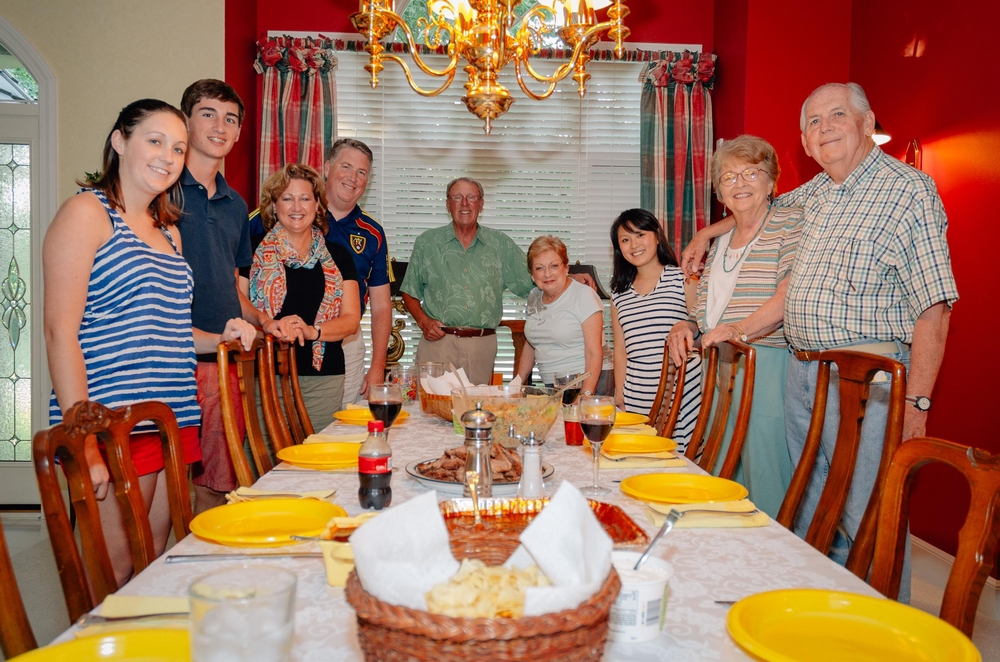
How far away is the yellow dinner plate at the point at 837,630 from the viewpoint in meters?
0.83

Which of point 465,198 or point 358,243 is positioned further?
point 465,198

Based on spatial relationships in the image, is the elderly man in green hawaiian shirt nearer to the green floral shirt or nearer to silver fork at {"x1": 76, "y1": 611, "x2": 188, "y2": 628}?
the green floral shirt

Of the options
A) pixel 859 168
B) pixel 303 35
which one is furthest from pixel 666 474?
pixel 303 35

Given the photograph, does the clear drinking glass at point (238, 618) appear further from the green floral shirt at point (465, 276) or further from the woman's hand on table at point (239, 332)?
the green floral shirt at point (465, 276)

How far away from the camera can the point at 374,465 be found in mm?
1346

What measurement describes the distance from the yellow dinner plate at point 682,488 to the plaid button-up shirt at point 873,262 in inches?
36.4

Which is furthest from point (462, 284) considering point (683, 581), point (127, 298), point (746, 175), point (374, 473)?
point (683, 581)

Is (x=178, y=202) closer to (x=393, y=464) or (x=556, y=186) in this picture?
(x=393, y=464)

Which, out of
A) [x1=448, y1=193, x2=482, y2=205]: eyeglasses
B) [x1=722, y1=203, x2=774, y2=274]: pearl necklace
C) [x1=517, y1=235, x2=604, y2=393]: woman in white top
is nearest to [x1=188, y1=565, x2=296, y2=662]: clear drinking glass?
[x1=722, y1=203, x2=774, y2=274]: pearl necklace

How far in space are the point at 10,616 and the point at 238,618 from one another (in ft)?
1.48

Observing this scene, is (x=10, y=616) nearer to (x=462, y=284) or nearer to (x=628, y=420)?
(x=628, y=420)

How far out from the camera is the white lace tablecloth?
2.80 ft

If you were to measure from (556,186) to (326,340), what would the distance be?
238 centimetres

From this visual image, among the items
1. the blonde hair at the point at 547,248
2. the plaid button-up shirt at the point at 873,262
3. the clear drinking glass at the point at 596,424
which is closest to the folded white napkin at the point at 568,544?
the clear drinking glass at the point at 596,424
